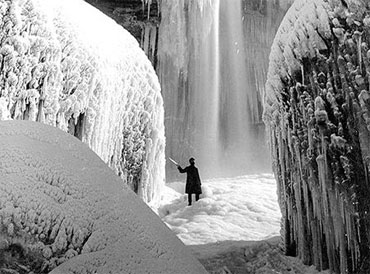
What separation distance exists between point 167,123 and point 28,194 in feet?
61.9

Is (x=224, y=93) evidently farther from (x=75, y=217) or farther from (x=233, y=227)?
(x=75, y=217)

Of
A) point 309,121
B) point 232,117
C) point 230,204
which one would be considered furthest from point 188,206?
point 232,117

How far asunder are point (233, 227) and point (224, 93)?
15.0 meters

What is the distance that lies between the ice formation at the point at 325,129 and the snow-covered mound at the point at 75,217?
2.59 metres

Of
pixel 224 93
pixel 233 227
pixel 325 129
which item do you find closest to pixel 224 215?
pixel 233 227

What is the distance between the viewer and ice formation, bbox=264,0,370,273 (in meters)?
3.98

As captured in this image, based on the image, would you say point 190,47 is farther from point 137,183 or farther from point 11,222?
point 11,222

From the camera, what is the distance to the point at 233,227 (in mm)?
→ 7855

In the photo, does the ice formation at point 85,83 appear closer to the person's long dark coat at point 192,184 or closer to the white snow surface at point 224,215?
the person's long dark coat at point 192,184

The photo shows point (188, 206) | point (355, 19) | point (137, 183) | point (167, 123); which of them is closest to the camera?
point (355, 19)

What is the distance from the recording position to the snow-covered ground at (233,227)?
514cm

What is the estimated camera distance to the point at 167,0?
667 inches

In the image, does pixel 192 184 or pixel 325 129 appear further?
pixel 192 184

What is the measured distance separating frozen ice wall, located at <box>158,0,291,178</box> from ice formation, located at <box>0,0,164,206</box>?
34.0ft
